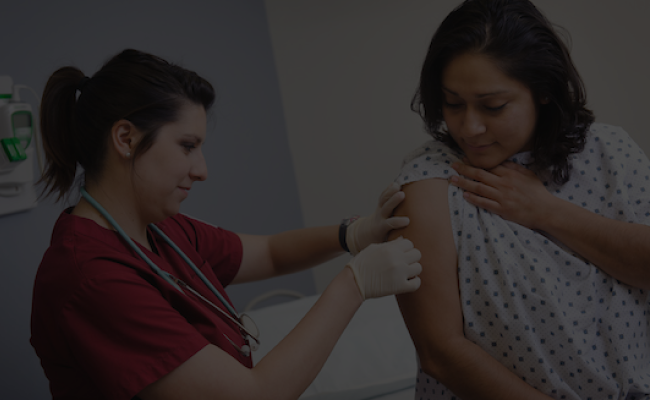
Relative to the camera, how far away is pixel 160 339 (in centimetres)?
90

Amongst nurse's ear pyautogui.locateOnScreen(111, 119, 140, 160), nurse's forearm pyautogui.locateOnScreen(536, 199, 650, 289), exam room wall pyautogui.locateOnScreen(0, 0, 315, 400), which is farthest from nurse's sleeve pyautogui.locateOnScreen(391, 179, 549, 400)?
exam room wall pyautogui.locateOnScreen(0, 0, 315, 400)

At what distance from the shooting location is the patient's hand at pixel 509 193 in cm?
107

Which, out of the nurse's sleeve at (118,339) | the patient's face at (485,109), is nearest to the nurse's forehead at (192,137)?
the nurse's sleeve at (118,339)

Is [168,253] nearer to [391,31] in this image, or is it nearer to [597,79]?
[391,31]

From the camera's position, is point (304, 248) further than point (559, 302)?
Yes

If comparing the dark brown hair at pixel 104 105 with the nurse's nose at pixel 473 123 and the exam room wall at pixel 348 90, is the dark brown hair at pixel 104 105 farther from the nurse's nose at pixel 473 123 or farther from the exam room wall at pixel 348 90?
the exam room wall at pixel 348 90

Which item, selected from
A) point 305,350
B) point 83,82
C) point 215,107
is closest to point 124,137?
point 83,82

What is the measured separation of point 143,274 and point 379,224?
0.60 m

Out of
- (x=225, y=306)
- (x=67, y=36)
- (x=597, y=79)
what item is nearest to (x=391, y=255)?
(x=225, y=306)

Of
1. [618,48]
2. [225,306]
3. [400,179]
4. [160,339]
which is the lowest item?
[225,306]

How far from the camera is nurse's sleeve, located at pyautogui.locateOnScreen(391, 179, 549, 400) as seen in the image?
1.01 metres

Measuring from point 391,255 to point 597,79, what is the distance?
1855mm

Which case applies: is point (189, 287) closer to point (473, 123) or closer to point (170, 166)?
point (170, 166)

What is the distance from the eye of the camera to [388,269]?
106cm
